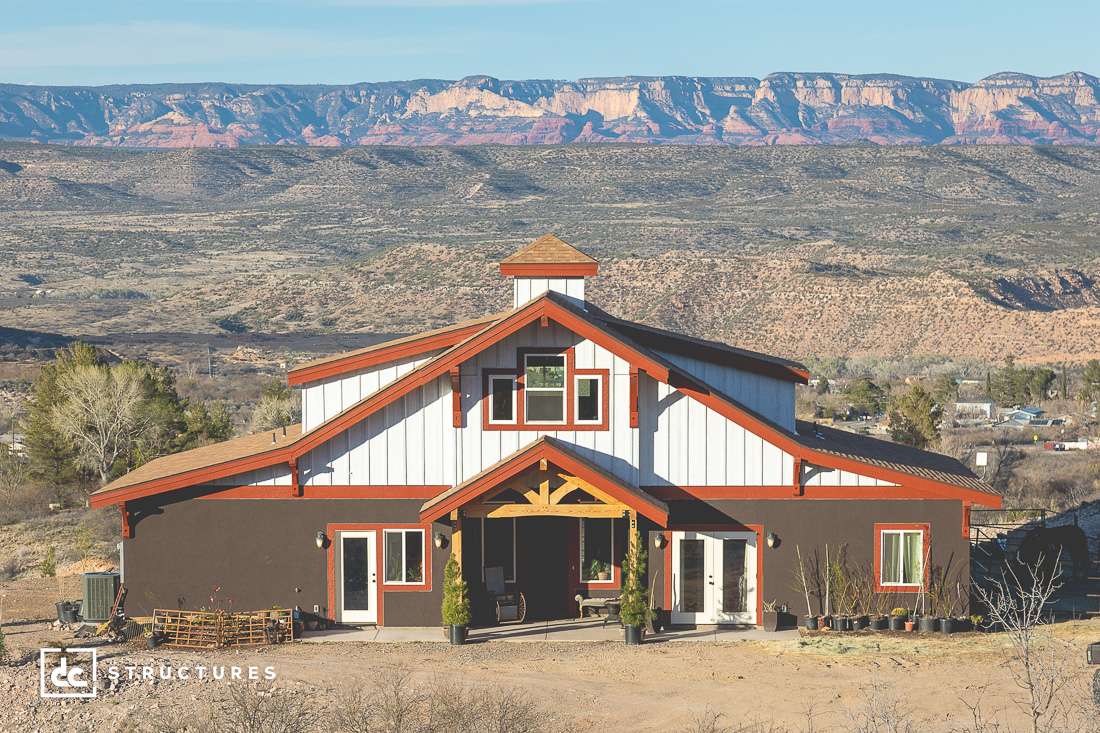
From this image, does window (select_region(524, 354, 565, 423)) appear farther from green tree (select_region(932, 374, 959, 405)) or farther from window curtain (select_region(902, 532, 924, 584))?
green tree (select_region(932, 374, 959, 405))

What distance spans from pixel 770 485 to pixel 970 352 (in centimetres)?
7230

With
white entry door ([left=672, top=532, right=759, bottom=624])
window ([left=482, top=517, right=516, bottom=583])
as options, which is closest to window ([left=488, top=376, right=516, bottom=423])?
window ([left=482, top=517, right=516, bottom=583])

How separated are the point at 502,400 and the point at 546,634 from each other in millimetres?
4068

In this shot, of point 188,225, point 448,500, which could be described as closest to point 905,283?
point 448,500

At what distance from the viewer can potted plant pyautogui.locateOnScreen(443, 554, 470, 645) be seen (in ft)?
66.5

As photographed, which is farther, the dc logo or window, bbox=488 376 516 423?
window, bbox=488 376 516 423

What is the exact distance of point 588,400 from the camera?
21297 mm

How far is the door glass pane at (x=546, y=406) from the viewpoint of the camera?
837 inches

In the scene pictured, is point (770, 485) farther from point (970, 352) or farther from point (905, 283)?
point (905, 283)

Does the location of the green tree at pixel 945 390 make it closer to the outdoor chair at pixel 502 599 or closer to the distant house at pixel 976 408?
the distant house at pixel 976 408

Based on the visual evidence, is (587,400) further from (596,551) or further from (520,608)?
(520,608)

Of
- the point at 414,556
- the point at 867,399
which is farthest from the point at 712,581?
the point at 867,399

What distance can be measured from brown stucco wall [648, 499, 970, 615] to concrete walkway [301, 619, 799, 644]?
2.90 ft

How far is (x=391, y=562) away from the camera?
70.9ft
